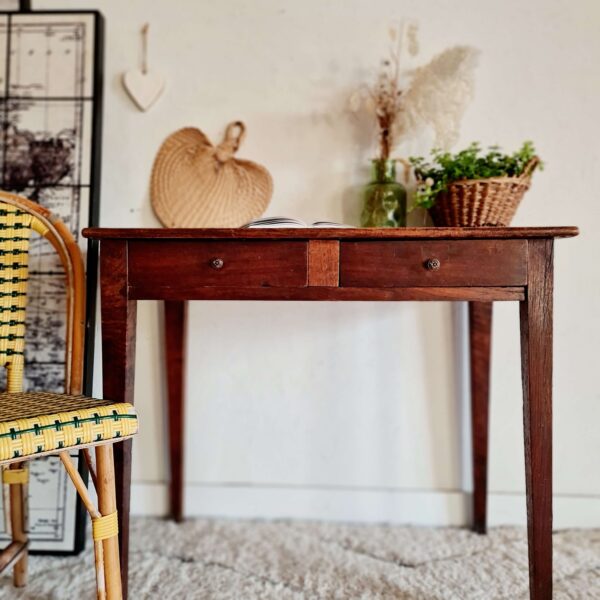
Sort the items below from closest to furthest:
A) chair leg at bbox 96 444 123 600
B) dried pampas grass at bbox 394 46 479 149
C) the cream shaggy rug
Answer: chair leg at bbox 96 444 123 600, the cream shaggy rug, dried pampas grass at bbox 394 46 479 149

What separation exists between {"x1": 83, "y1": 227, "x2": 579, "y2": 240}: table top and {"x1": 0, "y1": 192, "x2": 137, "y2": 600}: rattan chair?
26 cm

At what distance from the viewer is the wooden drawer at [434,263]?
3.81 ft

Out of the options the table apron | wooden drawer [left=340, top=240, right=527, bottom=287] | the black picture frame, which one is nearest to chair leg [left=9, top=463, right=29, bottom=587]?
the black picture frame

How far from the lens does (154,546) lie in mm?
1539

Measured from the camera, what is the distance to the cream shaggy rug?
132 cm

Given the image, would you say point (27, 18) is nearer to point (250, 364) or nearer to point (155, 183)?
point (155, 183)

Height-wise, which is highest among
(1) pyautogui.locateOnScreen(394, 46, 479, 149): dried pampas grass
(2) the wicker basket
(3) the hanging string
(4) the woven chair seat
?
(3) the hanging string

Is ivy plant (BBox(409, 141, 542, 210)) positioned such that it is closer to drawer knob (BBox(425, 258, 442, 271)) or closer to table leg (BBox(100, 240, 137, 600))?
drawer knob (BBox(425, 258, 442, 271))

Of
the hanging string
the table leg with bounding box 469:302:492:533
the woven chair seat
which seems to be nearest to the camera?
the woven chair seat

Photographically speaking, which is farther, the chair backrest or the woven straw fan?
the woven straw fan

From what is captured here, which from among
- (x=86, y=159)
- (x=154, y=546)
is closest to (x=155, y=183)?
(x=86, y=159)

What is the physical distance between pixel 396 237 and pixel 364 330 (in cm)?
59

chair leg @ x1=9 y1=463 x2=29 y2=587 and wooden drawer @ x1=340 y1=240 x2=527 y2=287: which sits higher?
wooden drawer @ x1=340 y1=240 x2=527 y2=287

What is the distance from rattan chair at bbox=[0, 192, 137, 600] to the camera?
0.96m
